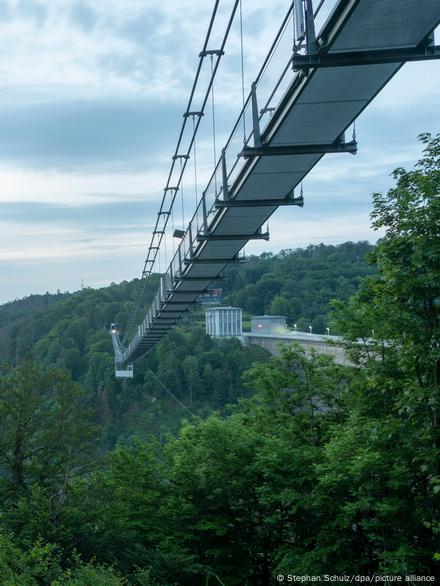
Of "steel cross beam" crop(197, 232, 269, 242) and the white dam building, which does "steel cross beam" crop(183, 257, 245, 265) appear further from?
the white dam building

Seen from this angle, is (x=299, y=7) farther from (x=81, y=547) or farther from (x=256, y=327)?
(x=256, y=327)

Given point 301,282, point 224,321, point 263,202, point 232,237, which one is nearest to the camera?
point 263,202

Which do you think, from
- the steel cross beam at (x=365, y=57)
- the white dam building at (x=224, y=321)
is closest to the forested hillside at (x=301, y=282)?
the white dam building at (x=224, y=321)

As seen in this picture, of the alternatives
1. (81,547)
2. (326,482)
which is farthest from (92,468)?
(326,482)

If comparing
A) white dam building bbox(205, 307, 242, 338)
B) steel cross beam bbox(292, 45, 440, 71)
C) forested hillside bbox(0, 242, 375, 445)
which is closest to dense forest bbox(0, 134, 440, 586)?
steel cross beam bbox(292, 45, 440, 71)

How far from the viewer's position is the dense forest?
10.3 metres

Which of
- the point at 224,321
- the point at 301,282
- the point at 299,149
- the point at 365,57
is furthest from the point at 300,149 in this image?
the point at 224,321

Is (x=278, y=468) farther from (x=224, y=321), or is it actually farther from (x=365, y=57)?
(x=224, y=321)

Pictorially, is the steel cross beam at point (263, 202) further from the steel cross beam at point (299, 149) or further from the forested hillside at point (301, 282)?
the forested hillside at point (301, 282)

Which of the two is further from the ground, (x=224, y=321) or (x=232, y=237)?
(x=224, y=321)

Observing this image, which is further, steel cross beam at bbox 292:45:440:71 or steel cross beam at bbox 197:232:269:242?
steel cross beam at bbox 197:232:269:242

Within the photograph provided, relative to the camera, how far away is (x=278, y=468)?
15.2 m

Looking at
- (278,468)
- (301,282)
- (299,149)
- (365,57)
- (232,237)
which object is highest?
(301,282)

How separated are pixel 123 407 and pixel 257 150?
76.2m
